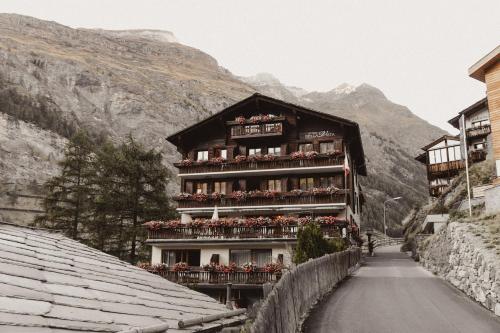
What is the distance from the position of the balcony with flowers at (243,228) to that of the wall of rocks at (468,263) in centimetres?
685

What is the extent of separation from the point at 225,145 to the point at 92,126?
54.7 metres

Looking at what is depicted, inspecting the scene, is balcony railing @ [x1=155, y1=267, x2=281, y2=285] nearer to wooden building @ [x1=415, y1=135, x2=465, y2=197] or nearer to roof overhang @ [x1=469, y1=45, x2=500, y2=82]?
roof overhang @ [x1=469, y1=45, x2=500, y2=82]

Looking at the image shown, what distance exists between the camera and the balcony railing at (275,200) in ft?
110

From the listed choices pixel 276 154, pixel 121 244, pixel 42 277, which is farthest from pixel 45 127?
pixel 42 277

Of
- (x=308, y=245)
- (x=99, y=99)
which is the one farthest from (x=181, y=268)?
(x=99, y=99)

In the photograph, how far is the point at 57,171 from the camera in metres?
67.4

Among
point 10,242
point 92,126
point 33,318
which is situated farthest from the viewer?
point 92,126

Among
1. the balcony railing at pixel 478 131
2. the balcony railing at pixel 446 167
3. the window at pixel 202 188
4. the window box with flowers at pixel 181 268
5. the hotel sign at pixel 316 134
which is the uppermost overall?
the balcony railing at pixel 478 131

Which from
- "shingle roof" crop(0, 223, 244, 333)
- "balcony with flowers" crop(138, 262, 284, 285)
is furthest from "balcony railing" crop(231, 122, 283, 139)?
"shingle roof" crop(0, 223, 244, 333)

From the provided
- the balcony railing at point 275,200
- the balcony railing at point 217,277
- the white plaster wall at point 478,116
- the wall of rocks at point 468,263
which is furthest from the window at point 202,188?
the white plaster wall at point 478,116

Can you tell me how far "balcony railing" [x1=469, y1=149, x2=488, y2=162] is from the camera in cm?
5509

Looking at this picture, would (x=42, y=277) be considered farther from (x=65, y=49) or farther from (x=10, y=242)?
(x=65, y=49)

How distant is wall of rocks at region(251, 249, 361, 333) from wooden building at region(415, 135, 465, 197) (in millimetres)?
45165

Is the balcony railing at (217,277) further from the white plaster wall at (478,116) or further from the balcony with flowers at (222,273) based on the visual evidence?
the white plaster wall at (478,116)
